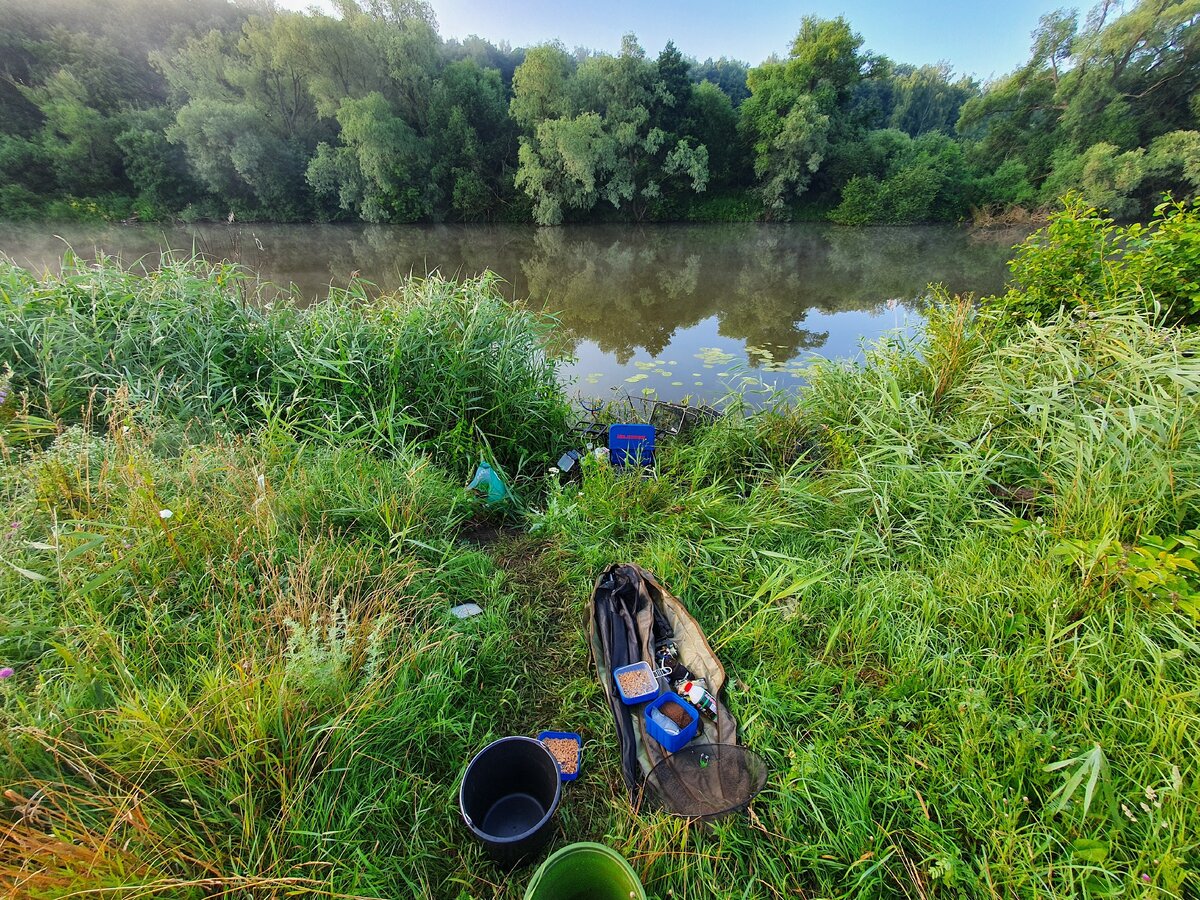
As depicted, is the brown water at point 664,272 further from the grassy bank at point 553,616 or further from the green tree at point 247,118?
the grassy bank at point 553,616

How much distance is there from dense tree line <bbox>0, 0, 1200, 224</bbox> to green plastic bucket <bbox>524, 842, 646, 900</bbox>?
54.7ft

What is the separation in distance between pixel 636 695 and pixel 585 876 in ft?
1.79

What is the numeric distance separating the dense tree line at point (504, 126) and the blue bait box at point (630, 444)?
14.5 m

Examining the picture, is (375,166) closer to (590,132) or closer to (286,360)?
(590,132)

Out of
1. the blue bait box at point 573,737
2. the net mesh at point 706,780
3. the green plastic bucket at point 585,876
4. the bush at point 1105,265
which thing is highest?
the bush at point 1105,265

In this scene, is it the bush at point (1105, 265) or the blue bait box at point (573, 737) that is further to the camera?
the bush at point (1105, 265)

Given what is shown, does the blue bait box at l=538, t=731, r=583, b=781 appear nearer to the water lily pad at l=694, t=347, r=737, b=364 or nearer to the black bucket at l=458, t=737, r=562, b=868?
the black bucket at l=458, t=737, r=562, b=868

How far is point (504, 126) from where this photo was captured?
1783 centimetres

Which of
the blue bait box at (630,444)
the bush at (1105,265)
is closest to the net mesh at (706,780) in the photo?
the blue bait box at (630,444)

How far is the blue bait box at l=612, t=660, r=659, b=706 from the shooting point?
61.9 inches

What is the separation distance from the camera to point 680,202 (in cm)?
1892

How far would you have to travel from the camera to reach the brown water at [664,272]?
17.5ft

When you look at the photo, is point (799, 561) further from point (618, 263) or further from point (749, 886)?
point (618, 263)

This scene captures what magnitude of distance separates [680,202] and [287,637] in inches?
824
